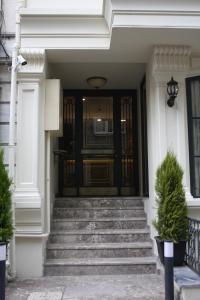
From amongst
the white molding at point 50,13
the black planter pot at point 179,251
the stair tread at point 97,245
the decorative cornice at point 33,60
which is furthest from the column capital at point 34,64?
the black planter pot at point 179,251

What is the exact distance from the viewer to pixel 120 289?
5.07 metres

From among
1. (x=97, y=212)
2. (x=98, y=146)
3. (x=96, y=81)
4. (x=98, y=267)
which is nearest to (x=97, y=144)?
(x=98, y=146)

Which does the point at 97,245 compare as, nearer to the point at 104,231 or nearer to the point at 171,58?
the point at 104,231

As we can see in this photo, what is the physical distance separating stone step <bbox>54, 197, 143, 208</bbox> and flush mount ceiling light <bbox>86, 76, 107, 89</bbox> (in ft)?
7.76

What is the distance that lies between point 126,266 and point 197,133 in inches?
95.8

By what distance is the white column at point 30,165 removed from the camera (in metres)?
5.70

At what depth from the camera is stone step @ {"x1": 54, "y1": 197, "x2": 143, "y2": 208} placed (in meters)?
7.07

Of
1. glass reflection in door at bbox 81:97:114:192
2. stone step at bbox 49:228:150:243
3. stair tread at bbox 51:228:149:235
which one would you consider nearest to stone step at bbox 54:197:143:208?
stair tread at bbox 51:228:149:235

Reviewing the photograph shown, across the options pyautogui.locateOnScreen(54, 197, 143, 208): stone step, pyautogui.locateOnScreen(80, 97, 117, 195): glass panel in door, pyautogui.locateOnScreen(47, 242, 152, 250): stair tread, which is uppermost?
pyautogui.locateOnScreen(80, 97, 117, 195): glass panel in door

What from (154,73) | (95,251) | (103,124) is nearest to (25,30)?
(154,73)

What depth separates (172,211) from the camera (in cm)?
509

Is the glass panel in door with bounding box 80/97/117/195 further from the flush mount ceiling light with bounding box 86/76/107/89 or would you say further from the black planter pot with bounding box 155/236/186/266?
the black planter pot with bounding box 155/236/186/266

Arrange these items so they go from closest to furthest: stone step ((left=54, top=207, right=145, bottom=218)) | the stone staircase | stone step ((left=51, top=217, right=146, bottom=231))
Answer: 1. the stone staircase
2. stone step ((left=51, top=217, right=146, bottom=231))
3. stone step ((left=54, top=207, right=145, bottom=218))

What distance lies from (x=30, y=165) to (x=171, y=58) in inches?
111
